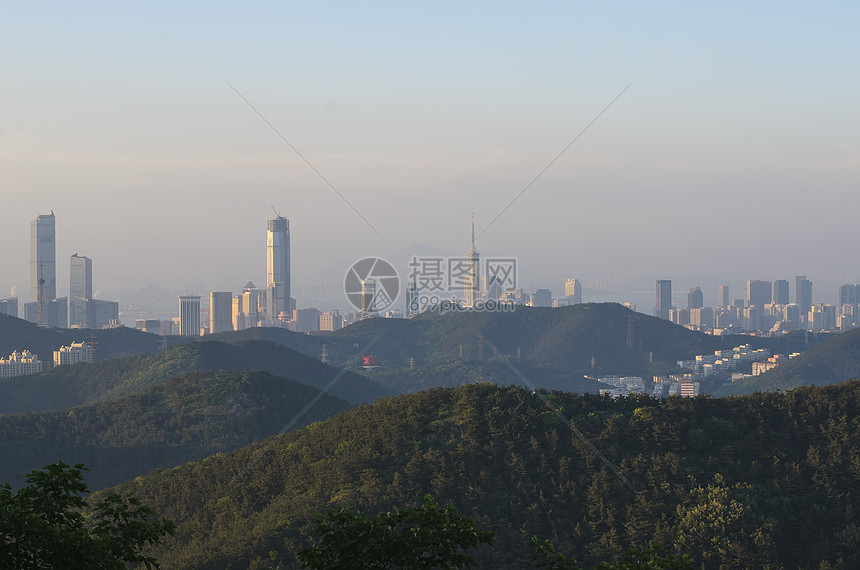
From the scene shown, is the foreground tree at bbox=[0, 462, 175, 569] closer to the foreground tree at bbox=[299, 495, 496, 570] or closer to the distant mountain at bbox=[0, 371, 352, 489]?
the foreground tree at bbox=[299, 495, 496, 570]

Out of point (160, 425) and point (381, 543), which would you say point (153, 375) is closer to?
point (160, 425)

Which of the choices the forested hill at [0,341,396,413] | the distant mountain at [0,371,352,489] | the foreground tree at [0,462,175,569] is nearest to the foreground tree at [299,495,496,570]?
the foreground tree at [0,462,175,569]

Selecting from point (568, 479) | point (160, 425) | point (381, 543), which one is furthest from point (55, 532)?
point (160, 425)

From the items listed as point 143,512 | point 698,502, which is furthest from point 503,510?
point 143,512

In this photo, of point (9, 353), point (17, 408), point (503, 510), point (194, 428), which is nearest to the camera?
point (503, 510)

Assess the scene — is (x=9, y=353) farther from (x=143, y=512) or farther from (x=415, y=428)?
(x=143, y=512)

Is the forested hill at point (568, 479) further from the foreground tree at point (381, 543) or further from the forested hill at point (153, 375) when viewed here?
the forested hill at point (153, 375)
